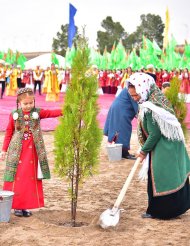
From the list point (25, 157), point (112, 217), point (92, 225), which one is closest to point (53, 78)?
point (25, 157)

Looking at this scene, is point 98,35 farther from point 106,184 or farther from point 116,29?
point 106,184

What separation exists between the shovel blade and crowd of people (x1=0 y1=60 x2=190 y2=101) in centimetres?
1820

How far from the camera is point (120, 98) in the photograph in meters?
9.42

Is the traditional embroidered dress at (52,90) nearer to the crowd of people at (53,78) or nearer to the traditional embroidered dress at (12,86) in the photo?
the crowd of people at (53,78)

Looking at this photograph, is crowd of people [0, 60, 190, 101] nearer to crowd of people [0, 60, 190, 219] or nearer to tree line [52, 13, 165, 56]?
crowd of people [0, 60, 190, 219]

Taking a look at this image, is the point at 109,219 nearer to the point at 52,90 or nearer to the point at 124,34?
the point at 52,90

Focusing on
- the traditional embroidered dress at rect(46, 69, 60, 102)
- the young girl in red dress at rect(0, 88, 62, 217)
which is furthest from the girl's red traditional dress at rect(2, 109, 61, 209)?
the traditional embroidered dress at rect(46, 69, 60, 102)

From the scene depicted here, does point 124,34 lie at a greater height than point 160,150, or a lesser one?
greater

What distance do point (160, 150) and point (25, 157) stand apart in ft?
4.50

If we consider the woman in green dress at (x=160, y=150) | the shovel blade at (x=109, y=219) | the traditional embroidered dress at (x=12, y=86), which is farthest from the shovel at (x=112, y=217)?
the traditional embroidered dress at (x=12, y=86)

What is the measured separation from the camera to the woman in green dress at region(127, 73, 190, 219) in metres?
5.33

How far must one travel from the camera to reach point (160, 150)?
17.8ft

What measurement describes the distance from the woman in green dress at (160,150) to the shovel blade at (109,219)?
53cm

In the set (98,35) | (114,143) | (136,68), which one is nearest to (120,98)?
(114,143)
